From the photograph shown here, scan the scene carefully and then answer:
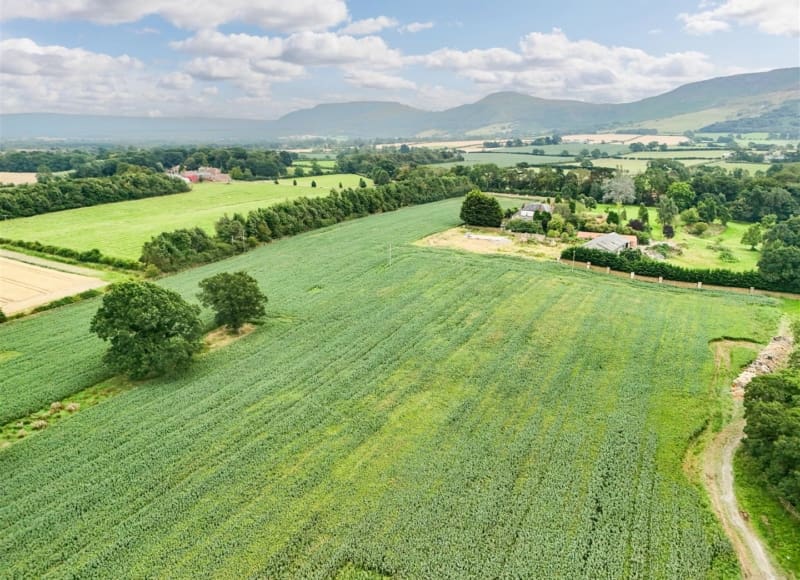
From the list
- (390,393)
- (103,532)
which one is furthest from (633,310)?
(103,532)

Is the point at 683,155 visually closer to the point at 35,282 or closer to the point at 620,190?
the point at 620,190

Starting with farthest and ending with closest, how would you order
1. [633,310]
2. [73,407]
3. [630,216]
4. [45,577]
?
[630,216] → [633,310] → [73,407] → [45,577]

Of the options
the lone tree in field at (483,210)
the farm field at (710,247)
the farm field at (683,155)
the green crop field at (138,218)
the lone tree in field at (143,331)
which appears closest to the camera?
the lone tree in field at (143,331)

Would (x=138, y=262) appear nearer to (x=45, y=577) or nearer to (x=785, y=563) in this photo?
(x=45, y=577)

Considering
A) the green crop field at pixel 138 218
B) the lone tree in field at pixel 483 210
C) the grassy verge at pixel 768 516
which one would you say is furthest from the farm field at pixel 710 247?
the green crop field at pixel 138 218

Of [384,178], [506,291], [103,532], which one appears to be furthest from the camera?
[384,178]

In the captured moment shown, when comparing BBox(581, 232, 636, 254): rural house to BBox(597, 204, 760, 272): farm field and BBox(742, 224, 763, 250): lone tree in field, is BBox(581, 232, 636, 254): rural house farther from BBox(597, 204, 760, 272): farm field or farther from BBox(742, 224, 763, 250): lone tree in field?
BBox(742, 224, 763, 250): lone tree in field

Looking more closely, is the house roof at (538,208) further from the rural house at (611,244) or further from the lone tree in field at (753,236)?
the lone tree in field at (753,236)

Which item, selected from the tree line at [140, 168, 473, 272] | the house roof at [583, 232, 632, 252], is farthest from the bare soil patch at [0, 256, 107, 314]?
the house roof at [583, 232, 632, 252]
